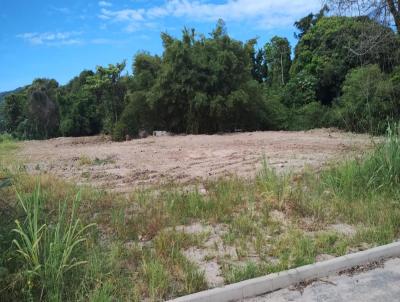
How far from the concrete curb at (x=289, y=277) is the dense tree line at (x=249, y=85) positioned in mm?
7913

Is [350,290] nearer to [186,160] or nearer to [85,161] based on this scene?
[186,160]

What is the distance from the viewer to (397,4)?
11102 mm

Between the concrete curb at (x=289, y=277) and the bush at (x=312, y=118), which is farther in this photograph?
the bush at (x=312, y=118)

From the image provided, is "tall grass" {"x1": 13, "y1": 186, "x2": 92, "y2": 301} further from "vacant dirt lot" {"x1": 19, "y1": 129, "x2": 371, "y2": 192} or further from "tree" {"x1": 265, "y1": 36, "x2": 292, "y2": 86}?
"tree" {"x1": 265, "y1": 36, "x2": 292, "y2": 86}

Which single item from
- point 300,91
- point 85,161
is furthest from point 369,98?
point 85,161

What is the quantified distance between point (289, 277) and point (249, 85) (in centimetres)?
1555

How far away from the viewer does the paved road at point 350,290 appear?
3.74 meters

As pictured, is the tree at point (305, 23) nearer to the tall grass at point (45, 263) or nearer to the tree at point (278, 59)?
the tree at point (278, 59)

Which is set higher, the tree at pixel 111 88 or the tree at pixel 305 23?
the tree at pixel 305 23

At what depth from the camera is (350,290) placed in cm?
389

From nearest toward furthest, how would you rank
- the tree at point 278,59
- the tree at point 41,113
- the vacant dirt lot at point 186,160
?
the vacant dirt lot at point 186,160
the tree at point 41,113
the tree at point 278,59

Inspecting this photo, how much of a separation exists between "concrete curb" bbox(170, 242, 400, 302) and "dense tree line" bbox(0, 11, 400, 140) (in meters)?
7.91

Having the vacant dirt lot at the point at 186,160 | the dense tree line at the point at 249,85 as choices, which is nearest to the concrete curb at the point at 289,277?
the vacant dirt lot at the point at 186,160

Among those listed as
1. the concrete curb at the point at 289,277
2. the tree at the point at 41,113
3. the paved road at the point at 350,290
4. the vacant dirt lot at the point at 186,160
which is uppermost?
the tree at the point at 41,113
